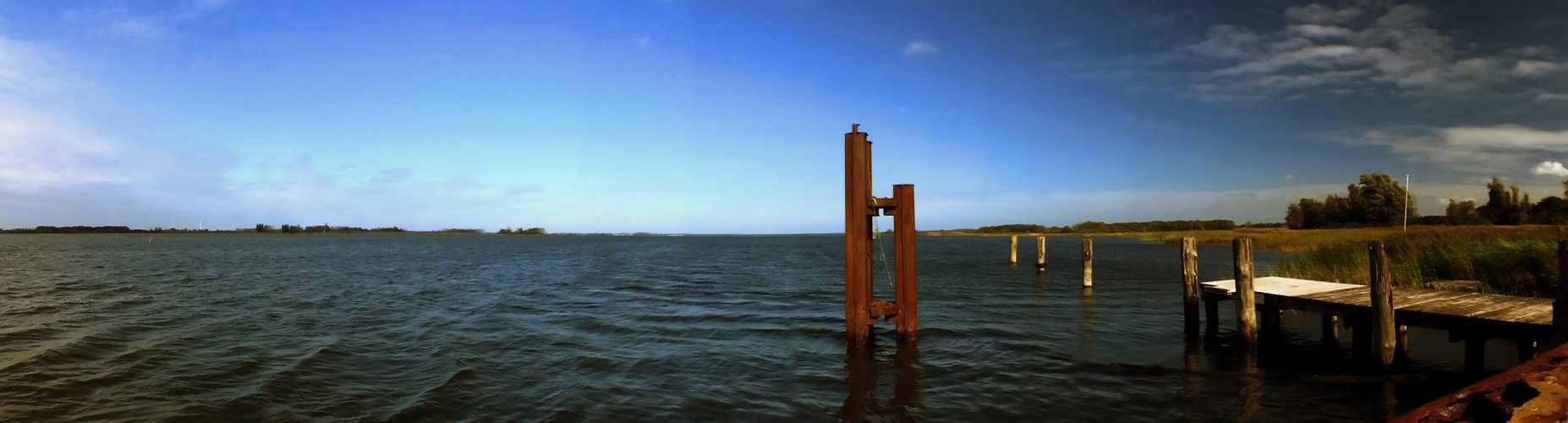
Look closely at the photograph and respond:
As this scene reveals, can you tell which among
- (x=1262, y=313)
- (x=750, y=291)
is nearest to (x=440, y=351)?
(x=750, y=291)

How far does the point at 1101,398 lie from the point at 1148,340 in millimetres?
4848

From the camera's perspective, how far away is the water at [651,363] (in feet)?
28.0

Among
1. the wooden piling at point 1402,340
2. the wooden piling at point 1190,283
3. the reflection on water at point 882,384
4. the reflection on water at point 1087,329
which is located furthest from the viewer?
the wooden piling at point 1190,283

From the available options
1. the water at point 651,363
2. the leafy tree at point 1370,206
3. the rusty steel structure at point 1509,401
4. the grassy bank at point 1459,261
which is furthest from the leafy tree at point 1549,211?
the rusty steel structure at point 1509,401

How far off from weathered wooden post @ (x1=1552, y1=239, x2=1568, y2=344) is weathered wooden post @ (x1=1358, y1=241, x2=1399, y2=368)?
1.66 m

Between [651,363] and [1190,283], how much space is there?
407 inches

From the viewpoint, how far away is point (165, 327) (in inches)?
578

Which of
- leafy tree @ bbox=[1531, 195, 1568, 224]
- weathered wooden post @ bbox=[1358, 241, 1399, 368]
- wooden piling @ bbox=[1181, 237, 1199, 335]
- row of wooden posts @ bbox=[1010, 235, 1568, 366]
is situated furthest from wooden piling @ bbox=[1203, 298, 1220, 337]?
leafy tree @ bbox=[1531, 195, 1568, 224]

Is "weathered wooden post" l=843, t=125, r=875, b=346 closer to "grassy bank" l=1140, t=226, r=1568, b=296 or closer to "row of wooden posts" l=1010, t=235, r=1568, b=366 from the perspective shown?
"row of wooden posts" l=1010, t=235, r=1568, b=366

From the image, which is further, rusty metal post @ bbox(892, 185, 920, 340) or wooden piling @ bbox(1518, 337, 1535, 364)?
rusty metal post @ bbox(892, 185, 920, 340)

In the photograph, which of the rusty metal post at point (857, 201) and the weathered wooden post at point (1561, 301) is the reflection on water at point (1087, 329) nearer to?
the rusty metal post at point (857, 201)

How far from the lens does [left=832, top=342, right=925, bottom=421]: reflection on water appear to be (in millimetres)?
8383

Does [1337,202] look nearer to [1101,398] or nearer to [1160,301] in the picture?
[1160,301]

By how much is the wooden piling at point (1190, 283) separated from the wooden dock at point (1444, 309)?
1.50 feet
